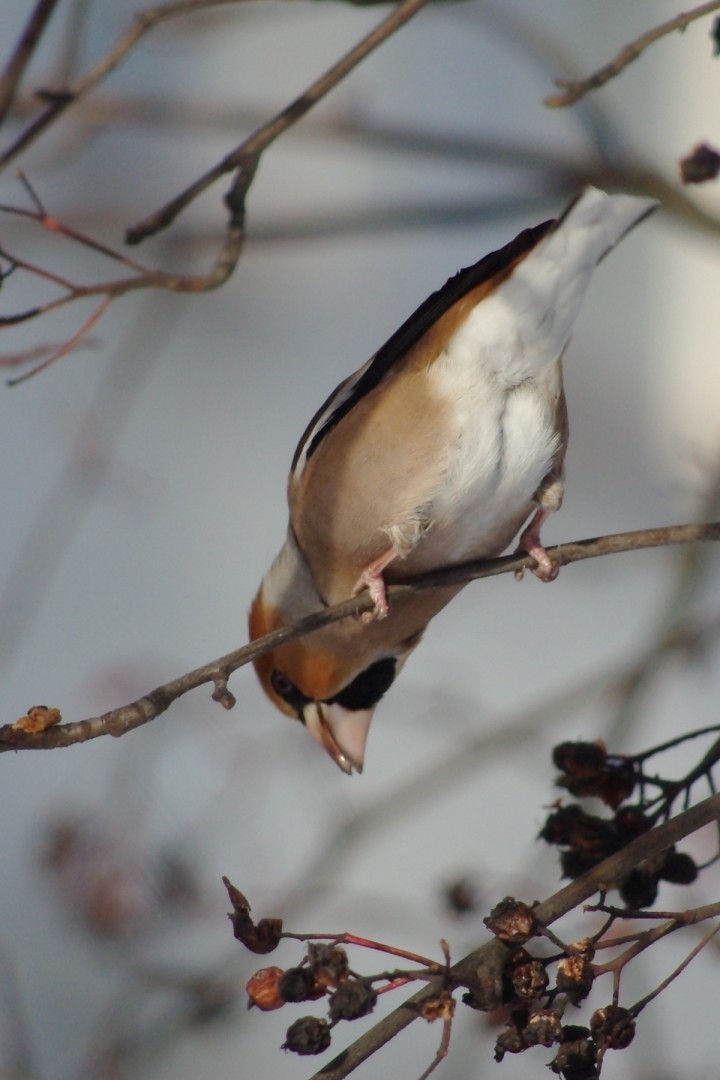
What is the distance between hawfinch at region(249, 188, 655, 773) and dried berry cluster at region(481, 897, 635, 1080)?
72 cm

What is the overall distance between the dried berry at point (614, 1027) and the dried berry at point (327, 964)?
267 millimetres

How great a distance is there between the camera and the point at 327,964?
1247 mm

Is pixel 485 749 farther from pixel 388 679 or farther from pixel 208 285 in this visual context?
pixel 208 285

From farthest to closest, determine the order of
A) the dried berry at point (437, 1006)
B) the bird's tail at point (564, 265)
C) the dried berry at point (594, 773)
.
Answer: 1. the bird's tail at point (564, 265)
2. the dried berry at point (594, 773)
3. the dried berry at point (437, 1006)

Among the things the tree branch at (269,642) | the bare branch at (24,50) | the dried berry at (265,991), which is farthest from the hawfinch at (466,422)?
the bare branch at (24,50)

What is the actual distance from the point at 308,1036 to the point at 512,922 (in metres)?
0.27

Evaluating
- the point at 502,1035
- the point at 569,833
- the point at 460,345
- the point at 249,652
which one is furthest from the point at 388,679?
the point at 502,1035

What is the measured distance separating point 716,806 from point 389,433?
0.98 metres

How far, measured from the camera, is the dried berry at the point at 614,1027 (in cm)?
119

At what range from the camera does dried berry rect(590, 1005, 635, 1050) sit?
119 centimetres

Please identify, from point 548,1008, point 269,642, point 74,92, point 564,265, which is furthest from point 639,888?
point 74,92

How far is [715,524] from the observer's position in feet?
4.66

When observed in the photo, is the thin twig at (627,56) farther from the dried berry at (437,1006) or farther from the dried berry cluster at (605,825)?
the dried berry at (437,1006)

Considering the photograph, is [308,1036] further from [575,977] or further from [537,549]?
[537,549]
